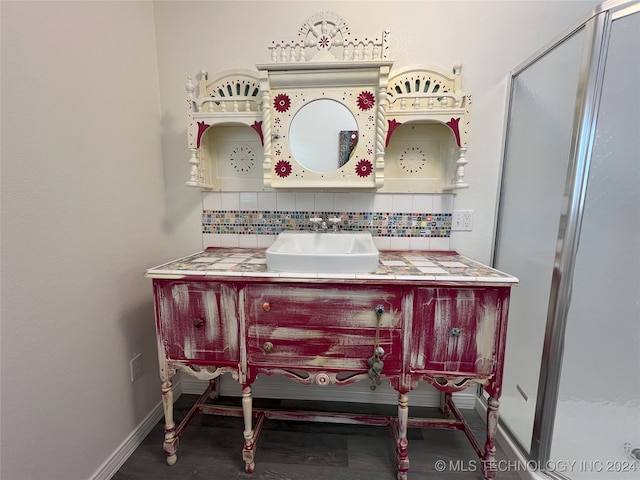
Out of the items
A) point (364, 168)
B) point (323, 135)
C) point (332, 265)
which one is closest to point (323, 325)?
point (332, 265)

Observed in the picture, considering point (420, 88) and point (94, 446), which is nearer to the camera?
point (94, 446)

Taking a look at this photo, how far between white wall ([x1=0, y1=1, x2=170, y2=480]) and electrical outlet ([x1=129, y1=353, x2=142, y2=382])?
0.04m

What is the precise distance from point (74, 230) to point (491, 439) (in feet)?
5.85

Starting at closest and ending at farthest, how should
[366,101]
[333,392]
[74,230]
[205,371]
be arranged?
[74,230] → [205,371] → [366,101] → [333,392]

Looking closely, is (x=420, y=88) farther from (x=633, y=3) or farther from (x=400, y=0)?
(x=633, y=3)

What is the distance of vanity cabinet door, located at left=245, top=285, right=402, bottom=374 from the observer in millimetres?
1021

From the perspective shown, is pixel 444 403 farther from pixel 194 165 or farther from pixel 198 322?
pixel 194 165

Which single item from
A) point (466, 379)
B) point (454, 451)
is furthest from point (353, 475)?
point (466, 379)

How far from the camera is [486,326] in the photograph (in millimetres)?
1004

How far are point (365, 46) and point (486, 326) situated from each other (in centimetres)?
124

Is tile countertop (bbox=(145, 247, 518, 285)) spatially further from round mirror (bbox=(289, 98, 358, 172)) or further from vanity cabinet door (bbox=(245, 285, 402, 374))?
round mirror (bbox=(289, 98, 358, 172))

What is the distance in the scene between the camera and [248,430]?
1122 mm

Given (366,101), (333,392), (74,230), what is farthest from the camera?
(333,392)

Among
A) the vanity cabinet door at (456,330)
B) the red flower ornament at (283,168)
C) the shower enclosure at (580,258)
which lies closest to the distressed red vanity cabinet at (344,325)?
the vanity cabinet door at (456,330)
